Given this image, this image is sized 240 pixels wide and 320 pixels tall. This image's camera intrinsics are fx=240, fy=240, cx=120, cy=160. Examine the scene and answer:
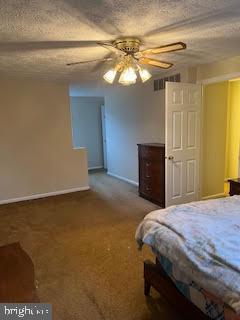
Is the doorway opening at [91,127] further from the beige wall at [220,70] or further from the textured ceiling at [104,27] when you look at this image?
the textured ceiling at [104,27]

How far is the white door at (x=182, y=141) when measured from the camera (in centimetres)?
366

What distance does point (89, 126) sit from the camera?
7590 mm

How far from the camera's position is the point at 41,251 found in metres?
2.84

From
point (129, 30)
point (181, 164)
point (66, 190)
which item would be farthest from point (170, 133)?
point (66, 190)

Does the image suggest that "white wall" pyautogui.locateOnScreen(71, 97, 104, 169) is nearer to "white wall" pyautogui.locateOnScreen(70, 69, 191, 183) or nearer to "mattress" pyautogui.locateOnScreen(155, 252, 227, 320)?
"white wall" pyautogui.locateOnScreen(70, 69, 191, 183)

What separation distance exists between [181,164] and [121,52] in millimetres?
1982

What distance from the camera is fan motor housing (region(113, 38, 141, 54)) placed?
244 cm

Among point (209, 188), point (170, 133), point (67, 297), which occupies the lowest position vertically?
point (67, 297)

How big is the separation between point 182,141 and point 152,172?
0.88 meters

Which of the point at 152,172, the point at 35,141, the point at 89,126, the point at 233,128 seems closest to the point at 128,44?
the point at 152,172

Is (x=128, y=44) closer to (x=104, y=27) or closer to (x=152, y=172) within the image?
(x=104, y=27)

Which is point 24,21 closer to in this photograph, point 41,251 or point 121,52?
point 121,52

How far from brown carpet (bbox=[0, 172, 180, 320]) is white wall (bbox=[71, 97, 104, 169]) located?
293 cm

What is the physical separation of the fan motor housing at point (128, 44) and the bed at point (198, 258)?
1663 millimetres
